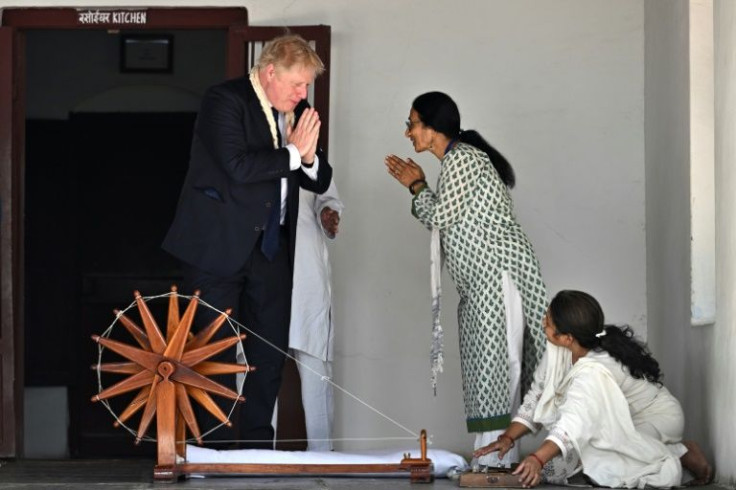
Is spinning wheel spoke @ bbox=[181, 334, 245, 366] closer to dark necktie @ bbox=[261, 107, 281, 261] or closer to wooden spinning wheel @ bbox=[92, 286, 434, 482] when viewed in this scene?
wooden spinning wheel @ bbox=[92, 286, 434, 482]

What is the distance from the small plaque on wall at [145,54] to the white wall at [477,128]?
78.1 inches

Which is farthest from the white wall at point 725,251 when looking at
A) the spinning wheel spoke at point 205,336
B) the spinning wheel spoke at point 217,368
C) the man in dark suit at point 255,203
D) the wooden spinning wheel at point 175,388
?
the spinning wheel spoke at point 205,336

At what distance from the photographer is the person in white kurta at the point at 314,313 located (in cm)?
560

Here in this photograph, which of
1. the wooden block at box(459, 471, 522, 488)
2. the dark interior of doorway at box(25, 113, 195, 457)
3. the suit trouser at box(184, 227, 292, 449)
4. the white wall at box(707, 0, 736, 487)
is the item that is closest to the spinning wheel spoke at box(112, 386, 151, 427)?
the suit trouser at box(184, 227, 292, 449)

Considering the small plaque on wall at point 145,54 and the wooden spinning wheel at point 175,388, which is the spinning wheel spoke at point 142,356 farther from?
the small plaque on wall at point 145,54

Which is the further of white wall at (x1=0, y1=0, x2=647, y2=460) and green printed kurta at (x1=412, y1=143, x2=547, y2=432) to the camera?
white wall at (x1=0, y1=0, x2=647, y2=460)

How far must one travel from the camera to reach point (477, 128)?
21.5 feet

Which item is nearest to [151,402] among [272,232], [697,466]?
[272,232]

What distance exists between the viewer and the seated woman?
4.63m

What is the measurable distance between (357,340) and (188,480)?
6.10 feet

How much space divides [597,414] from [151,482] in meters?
1.48

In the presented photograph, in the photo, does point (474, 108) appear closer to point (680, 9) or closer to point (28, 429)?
point (680, 9)

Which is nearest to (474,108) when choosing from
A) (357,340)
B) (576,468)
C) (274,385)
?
(357,340)

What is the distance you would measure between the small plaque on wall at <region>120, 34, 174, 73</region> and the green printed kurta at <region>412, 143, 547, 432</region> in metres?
3.63
